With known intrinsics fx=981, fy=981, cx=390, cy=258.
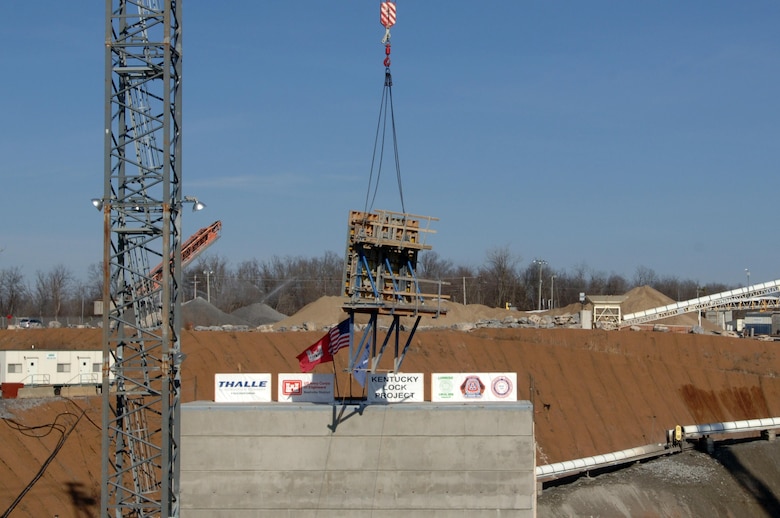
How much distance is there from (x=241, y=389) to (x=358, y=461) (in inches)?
208

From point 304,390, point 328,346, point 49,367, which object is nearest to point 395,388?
point 328,346

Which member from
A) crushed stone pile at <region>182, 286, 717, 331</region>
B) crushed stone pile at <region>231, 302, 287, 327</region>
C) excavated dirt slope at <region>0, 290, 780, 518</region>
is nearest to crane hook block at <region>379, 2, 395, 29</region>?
excavated dirt slope at <region>0, 290, 780, 518</region>

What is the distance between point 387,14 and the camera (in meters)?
31.7

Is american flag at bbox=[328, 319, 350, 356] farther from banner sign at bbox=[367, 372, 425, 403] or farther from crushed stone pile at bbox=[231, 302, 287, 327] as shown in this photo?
crushed stone pile at bbox=[231, 302, 287, 327]

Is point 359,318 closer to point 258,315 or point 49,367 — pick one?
point 258,315

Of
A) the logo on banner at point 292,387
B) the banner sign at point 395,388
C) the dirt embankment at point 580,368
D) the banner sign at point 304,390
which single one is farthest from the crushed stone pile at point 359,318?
the logo on banner at point 292,387

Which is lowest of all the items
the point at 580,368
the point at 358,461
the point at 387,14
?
the point at 358,461

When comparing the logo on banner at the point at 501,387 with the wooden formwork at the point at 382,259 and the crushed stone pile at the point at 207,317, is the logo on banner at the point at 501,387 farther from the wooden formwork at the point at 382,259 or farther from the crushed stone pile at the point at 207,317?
the crushed stone pile at the point at 207,317

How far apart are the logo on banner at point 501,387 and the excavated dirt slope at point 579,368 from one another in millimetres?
14395

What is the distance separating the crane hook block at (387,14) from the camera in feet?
103

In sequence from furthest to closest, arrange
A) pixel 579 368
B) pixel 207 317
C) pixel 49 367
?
pixel 207 317 → pixel 579 368 → pixel 49 367

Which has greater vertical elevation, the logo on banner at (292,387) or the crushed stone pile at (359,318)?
the crushed stone pile at (359,318)

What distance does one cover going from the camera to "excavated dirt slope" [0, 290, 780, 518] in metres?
54.7

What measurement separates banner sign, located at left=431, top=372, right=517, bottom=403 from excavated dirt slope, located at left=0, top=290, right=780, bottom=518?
538 inches
